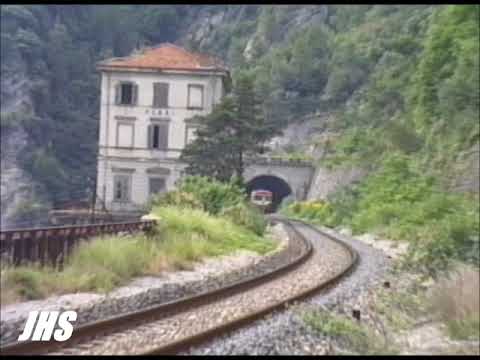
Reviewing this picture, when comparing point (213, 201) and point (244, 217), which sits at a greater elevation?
point (213, 201)

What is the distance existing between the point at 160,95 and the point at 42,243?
15.2 metres

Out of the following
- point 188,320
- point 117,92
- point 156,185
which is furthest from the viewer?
point 156,185

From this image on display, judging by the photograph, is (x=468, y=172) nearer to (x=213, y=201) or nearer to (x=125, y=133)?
(x=213, y=201)

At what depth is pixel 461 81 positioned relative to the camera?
31.7 metres

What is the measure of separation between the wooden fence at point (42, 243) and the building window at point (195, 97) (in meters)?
13.0

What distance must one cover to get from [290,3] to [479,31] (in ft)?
41.7

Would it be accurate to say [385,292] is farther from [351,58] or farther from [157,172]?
[351,58]

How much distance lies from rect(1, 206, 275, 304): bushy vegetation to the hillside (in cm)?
337

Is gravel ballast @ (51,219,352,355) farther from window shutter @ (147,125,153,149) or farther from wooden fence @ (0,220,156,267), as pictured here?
window shutter @ (147,125,153,149)

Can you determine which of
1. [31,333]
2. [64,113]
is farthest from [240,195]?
[64,113]

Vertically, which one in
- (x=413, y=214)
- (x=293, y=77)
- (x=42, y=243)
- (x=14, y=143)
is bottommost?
(x=42, y=243)

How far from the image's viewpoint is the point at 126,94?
28.9 m

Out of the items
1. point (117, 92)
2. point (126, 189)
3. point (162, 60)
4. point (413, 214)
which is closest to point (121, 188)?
point (126, 189)
